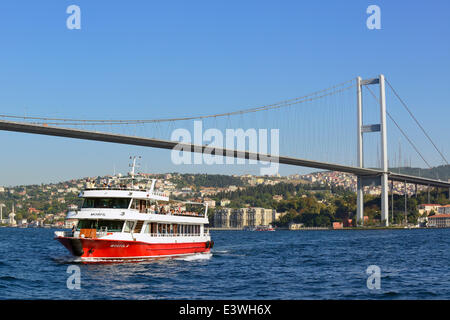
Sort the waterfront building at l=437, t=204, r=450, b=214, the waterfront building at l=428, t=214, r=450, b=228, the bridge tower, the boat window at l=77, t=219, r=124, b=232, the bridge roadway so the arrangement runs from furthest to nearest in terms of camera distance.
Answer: the waterfront building at l=437, t=204, r=450, b=214 → the waterfront building at l=428, t=214, r=450, b=228 → the bridge tower → the bridge roadway → the boat window at l=77, t=219, r=124, b=232

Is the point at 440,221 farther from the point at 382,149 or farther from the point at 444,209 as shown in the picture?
the point at 382,149

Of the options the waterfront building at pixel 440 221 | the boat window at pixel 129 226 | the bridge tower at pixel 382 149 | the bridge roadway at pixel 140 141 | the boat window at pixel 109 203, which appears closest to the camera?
the boat window at pixel 129 226

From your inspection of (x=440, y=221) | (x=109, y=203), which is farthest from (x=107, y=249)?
(x=440, y=221)

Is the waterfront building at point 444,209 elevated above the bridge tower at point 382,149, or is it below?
below

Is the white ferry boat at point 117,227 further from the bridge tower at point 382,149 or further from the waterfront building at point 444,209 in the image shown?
the waterfront building at point 444,209

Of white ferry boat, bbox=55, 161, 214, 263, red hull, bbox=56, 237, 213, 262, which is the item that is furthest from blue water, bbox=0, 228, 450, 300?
white ferry boat, bbox=55, 161, 214, 263

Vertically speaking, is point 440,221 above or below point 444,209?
below

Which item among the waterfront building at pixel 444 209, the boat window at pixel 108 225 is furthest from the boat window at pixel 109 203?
the waterfront building at pixel 444 209

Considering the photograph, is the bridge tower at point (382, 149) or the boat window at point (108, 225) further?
the bridge tower at point (382, 149)

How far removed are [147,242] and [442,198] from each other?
138865mm

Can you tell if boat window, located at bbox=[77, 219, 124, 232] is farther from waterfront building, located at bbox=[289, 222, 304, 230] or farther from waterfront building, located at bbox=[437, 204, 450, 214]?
waterfront building, located at bbox=[289, 222, 304, 230]

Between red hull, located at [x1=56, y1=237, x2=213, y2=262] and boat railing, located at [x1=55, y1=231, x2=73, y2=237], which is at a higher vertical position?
boat railing, located at [x1=55, y1=231, x2=73, y2=237]

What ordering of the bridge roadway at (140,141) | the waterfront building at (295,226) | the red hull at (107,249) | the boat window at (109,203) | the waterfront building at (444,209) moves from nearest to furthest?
the red hull at (107,249), the boat window at (109,203), the bridge roadway at (140,141), the waterfront building at (444,209), the waterfront building at (295,226)
